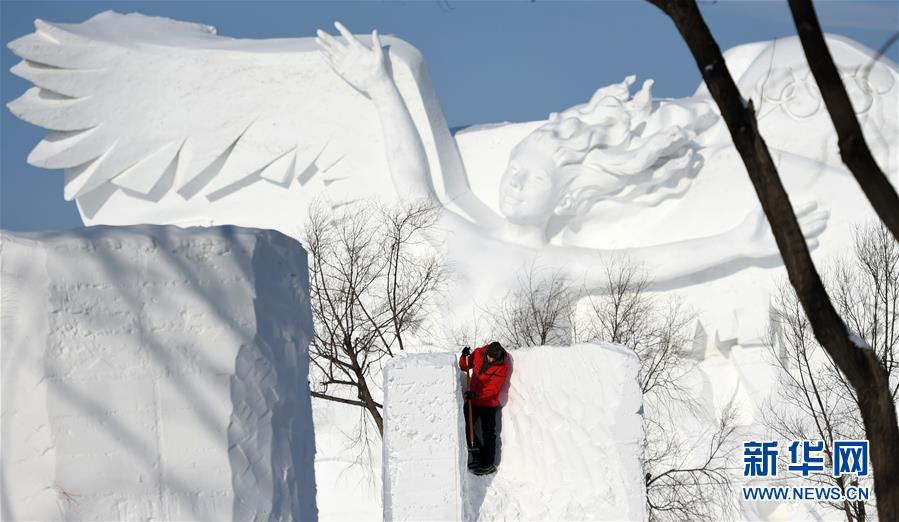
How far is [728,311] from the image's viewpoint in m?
15.7

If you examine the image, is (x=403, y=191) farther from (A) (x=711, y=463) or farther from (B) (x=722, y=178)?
(A) (x=711, y=463)

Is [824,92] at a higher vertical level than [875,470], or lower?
higher

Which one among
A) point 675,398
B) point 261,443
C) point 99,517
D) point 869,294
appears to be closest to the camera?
point 99,517

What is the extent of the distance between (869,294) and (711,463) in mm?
2566

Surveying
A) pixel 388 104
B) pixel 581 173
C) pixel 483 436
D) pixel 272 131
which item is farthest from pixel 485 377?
pixel 272 131

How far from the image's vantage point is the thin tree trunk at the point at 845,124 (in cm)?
449

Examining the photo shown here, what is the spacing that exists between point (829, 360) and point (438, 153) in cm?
589

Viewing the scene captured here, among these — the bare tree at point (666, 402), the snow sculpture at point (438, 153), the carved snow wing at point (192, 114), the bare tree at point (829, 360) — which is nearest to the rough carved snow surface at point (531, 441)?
the bare tree at point (829, 360)

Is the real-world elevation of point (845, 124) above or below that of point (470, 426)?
above

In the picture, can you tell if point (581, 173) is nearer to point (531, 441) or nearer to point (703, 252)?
point (703, 252)

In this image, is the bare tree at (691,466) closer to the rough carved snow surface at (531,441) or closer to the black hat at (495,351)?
the rough carved snow surface at (531,441)

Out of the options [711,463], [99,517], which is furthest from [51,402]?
[711,463]

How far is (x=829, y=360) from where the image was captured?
14492 mm

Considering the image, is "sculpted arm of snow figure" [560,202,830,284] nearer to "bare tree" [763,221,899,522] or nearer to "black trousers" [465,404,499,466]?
"bare tree" [763,221,899,522]
